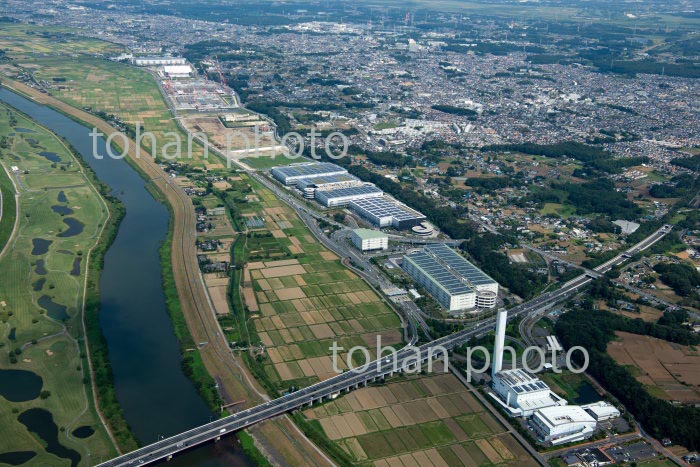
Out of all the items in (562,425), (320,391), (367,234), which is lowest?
(320,391)

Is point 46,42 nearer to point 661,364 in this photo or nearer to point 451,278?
point 451,278

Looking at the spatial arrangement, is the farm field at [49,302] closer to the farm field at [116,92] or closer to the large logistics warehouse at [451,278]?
the farm field at [116,92]

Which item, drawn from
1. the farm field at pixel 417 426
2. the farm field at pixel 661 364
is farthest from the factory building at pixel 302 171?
the farm field at pixel 661 364

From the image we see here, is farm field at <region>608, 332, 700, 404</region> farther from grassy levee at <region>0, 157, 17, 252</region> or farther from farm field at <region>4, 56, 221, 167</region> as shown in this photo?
farm field at <region>4, 56, 221, 167</region>

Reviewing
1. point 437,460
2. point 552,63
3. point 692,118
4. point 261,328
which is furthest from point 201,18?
point 437,460

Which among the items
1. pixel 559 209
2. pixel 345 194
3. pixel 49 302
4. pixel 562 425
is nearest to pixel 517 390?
pixel 562 425
